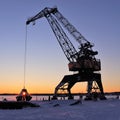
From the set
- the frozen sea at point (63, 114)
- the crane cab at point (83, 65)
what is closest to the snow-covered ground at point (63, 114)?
the frozen sea at point (63, 114)

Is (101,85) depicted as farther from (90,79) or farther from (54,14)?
(54,14)

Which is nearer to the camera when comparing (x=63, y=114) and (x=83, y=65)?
(x=63, y=114)

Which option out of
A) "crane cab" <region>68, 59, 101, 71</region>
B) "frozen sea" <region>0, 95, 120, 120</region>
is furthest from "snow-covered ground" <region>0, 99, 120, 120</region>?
"crane cab" <region>68, 59, 101, 71</region>

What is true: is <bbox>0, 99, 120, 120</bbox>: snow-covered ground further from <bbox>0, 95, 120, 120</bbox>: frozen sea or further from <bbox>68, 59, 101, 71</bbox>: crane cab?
<bbox>68, 59, 101, 71</bbox>: crane cab

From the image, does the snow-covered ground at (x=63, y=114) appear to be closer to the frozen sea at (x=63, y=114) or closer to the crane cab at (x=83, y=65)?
the frozen sea at (x=63, y=114)

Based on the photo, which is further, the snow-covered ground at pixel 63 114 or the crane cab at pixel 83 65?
the crane cab at pixel 83 65

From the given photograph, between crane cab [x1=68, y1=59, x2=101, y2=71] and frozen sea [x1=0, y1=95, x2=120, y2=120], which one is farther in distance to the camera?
crane cab [x1=68, y1=59, x2=101, y2=71]

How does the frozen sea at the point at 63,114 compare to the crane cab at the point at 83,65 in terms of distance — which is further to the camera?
the crane cab at the point at 83,65

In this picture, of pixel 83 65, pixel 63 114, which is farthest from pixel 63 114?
pixel 83 65

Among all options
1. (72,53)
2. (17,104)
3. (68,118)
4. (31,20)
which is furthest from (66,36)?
(68,118)

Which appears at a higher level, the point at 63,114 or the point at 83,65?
the point at 83,65

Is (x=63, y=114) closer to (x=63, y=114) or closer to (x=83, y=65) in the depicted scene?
(x=63, y=114)

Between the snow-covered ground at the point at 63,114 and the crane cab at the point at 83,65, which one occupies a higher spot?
the crane cab at the point at 83,65

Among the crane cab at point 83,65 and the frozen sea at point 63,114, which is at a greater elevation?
the crane cab at point 83,65
